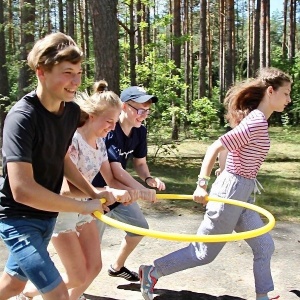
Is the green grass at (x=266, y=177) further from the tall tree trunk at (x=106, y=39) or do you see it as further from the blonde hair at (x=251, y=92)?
the blonde hair at (x=251, y=92)

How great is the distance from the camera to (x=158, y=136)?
41.8ft

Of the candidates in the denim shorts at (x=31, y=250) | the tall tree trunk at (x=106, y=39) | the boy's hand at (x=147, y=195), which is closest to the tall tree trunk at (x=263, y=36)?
the tall tree trunk at (x=106, y=39)

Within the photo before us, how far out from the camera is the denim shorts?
2.53m

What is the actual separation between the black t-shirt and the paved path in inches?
69.2

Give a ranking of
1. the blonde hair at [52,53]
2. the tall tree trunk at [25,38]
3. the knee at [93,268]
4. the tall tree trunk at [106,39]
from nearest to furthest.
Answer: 1. the blonde hair at [52,53]
2. the knee at [93,268]
3. the tall tree trunk at [106,39]
4. the tall tree trunk at [25,38]

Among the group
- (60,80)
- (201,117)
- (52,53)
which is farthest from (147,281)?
(201,117)

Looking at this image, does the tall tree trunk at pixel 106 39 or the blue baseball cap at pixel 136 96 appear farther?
the tall tree trunk at pixel 106 39

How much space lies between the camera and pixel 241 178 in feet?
12.7

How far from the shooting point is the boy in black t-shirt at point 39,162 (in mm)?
2418

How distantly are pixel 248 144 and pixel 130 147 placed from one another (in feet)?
3.33

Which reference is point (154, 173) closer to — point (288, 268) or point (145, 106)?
point (288, 268)

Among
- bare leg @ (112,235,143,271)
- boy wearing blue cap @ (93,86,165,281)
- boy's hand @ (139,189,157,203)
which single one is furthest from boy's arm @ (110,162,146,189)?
bare leg @ (112,235,143,271)

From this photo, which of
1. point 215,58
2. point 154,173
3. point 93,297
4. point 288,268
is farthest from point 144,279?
point 215,58

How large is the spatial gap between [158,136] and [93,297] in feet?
28.8
